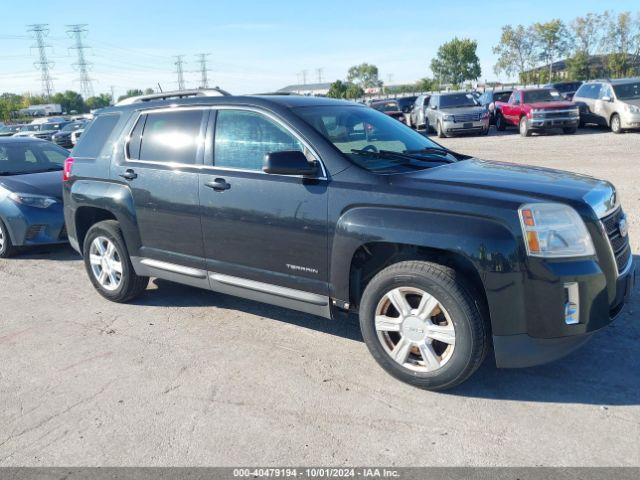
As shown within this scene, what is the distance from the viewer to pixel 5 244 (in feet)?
25.6

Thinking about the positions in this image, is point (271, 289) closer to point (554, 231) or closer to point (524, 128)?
point (554, 231)

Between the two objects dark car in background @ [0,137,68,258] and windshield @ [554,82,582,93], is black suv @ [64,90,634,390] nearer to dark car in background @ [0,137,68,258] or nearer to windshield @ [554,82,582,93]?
dark car in background @ [0,137,68,258]

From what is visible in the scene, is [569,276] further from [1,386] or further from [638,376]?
[1,386]

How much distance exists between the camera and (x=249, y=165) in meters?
4.56

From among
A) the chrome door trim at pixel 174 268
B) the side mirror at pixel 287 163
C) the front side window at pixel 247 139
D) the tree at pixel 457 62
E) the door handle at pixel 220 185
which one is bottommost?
the chrome door trim at pixel 174 268

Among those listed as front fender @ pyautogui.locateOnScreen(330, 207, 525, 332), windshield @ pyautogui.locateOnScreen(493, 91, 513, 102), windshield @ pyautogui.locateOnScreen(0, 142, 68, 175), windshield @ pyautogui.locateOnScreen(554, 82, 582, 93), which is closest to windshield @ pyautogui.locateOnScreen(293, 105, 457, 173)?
front fender @ pyautogui.locateOnScreen(330, 207, 525, 332)

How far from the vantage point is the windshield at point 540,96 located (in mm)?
21453

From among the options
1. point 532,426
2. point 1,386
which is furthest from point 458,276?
point 1,386

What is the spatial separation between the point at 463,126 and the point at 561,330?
1961 cm

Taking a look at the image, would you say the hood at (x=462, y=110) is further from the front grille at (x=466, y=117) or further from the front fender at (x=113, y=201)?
the front fender at (x=113, y=201)

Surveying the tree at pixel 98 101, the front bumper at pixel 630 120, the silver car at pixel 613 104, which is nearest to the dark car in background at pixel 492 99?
the silver car at pixel 613 104

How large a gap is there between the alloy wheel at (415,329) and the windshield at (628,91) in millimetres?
18606

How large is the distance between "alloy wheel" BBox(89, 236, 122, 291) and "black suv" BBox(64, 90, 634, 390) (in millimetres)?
26

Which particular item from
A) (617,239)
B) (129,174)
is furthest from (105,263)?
(617,239)
